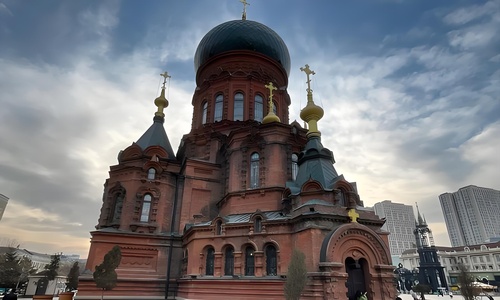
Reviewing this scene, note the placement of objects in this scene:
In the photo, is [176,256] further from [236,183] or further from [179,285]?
[236,183]

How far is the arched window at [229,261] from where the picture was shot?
13589mm

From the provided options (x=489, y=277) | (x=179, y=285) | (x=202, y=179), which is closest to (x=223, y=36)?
(x=202, y=179)

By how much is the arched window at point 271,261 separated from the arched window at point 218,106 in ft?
35.9

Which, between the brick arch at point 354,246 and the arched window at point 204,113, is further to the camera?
the arched window at point 204,113

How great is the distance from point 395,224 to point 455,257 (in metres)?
32.7

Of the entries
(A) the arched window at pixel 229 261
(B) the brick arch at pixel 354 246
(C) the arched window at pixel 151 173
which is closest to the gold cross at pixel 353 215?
(B) the brick arch at pixel 354 246

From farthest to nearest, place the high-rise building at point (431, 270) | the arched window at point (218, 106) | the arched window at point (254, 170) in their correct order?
the high-rise building at point (431, 270) < the arched window at point (218, 106) < the arched window at point (254, 170)

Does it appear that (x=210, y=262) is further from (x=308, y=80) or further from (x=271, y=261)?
(x=308, y=80)

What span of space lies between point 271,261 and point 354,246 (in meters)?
3.44

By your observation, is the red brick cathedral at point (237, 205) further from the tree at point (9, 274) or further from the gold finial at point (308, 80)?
the tree at point (9, 274)

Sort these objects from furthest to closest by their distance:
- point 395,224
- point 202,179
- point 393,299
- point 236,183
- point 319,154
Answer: point 395,224, point 202,179, point 236,183, point 319,154, point 393,299

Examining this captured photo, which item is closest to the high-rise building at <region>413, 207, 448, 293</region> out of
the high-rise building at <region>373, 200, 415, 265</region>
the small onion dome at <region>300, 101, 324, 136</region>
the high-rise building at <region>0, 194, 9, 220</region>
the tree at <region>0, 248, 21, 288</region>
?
the small onion dome at <region>300, 101, 324, 136</region>

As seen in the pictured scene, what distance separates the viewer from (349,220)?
41.3 feet

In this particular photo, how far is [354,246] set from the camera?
1205 centimetres
